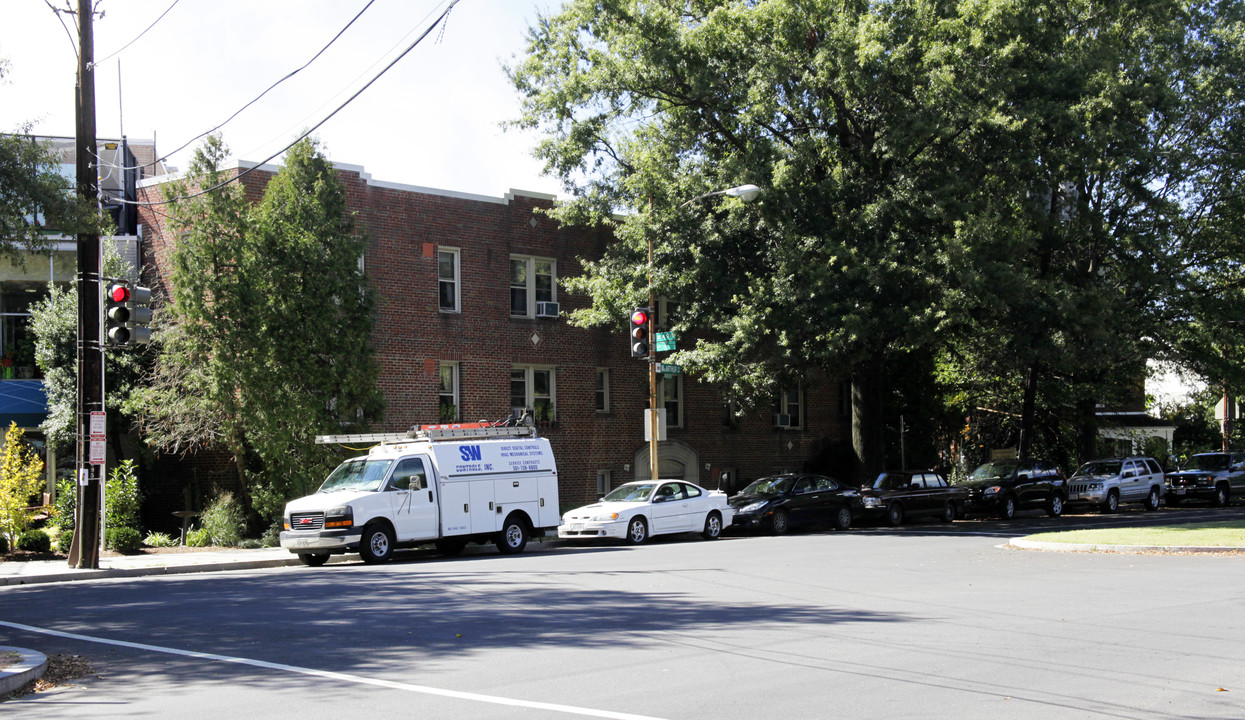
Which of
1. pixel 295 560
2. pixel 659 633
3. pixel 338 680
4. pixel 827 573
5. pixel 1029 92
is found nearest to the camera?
pixel 338 680

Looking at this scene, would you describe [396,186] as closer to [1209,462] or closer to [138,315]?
[138,315]

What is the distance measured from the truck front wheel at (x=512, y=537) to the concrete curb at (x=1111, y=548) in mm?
9338

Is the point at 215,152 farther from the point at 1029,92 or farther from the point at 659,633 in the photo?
the point at 1029,92

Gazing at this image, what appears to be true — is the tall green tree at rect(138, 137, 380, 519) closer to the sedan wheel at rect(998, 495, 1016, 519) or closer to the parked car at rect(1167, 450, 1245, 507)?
the sedan wheel at rect(998, 495, 1016, 519)

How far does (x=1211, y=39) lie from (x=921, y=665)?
28996mm

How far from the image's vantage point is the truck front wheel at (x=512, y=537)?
21.0 metres

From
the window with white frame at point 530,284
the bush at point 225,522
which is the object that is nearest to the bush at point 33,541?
the bush at point 225,522

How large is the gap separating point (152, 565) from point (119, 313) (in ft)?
14.3

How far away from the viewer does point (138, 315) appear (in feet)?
59.0

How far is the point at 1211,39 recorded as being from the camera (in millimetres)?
30984

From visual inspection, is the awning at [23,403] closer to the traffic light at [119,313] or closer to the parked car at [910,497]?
the traffic light at [119,313]

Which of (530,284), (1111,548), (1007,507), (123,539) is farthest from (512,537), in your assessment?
(1007,507)

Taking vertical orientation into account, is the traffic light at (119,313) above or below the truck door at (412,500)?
above

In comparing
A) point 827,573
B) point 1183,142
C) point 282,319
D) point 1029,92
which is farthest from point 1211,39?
point 282,319
